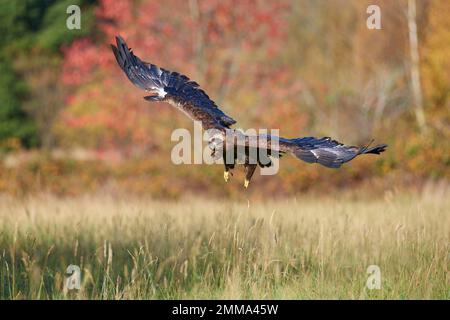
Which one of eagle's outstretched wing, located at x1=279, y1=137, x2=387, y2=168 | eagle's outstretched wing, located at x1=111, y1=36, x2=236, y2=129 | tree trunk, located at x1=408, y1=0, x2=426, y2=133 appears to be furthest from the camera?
tree trunk, located at x1=408, y1=0, x2=426, y2=133

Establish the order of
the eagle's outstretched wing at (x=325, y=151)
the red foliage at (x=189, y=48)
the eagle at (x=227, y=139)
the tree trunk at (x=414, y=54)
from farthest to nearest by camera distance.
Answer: the tree trunk at (x=414, y=54) < the red foliage at (x=189, y=48) < the eagle at (x=227, y=139) < the eagle's outstretched wing at (x=325, y=151)

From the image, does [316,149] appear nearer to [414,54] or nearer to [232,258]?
[232,258]

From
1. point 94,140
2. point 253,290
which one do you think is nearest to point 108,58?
point 94,140

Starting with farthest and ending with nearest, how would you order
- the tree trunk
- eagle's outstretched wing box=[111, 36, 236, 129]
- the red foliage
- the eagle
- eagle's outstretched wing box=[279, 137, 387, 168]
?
the tree trunk < the red foliage < eagle's outstretched wing box=[111, 36, 236, 129] < the eagle < eagle's outstretched wing box=[279, 137, 387, 168]

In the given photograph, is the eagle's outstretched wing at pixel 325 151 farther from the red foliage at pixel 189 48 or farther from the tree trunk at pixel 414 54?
the tree trunk at pixel 414 54

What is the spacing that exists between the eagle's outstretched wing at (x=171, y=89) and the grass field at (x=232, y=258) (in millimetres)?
974

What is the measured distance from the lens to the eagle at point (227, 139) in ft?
19.1

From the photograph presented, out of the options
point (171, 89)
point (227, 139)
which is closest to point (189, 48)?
point (171, 89)

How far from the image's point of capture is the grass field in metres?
5.90

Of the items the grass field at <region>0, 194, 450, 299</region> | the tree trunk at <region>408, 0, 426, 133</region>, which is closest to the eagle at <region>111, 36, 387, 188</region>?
the grass field at <region>0, 194, 450, 299</region>

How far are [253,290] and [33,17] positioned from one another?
2133 centimetres

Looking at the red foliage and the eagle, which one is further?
the red foliage

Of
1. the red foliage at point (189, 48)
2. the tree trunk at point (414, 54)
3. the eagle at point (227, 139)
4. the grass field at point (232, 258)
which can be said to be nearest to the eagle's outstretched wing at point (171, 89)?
the eagle at point (227, 139)

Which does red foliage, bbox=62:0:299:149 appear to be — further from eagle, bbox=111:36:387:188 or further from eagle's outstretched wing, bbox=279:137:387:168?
eagle's outstretched wing, bbox=279:137:387:168
